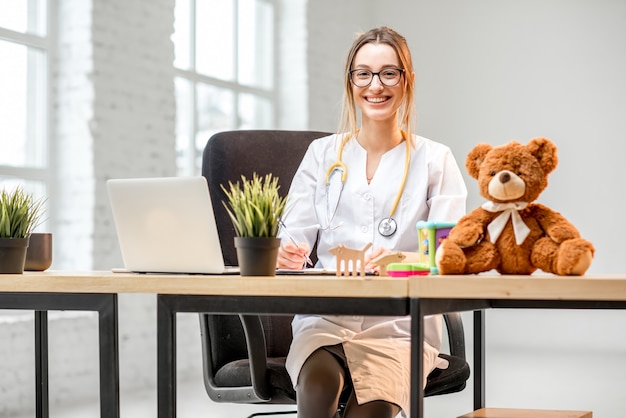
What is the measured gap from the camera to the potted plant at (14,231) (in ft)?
5.68

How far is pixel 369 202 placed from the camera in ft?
7.31

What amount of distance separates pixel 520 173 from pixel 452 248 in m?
0.17

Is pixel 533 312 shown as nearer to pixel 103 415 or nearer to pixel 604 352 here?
pixel 604 352

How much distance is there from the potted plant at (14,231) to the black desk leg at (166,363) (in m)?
0.39

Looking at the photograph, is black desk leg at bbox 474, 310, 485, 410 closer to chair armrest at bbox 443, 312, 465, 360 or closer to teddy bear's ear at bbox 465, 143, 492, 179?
chair armrest at bbox 443, 312, 465, 360

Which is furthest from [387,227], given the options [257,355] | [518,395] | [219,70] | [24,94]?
[219,70]

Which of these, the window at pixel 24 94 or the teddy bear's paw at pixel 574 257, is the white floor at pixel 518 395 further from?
the teddy bear's paw at pixel 574 257

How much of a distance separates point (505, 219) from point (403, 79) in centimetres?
83

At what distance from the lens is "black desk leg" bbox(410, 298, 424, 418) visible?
1356mm

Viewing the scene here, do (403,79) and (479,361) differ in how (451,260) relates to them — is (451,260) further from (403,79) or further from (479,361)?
(403,79)

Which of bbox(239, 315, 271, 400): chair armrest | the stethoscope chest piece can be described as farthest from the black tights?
the stethoscope chest piece

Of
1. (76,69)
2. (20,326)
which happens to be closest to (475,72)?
(76,69)

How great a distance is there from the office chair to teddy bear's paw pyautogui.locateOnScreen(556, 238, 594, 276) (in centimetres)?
72

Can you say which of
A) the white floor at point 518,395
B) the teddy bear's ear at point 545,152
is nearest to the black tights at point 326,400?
the teddy bear's ear at point 545,152
